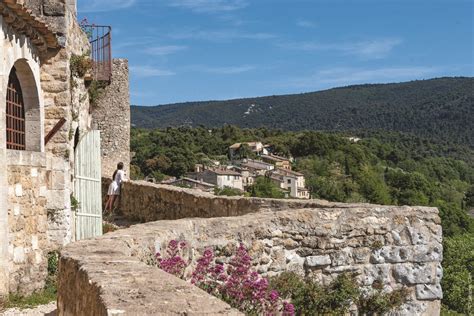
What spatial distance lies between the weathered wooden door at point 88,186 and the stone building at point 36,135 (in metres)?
0.10

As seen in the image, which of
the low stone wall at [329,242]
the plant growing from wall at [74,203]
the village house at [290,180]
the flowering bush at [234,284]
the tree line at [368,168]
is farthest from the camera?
the village house at [290,180]

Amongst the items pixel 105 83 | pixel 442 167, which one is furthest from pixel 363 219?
pixel 442 167

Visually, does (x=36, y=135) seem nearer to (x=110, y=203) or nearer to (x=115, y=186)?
(x=115, y=186)

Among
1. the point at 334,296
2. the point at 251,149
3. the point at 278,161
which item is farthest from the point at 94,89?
the point at 251,149

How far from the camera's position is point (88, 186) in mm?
11422

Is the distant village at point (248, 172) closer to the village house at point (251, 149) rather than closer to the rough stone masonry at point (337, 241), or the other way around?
the village house at point (251, 149)

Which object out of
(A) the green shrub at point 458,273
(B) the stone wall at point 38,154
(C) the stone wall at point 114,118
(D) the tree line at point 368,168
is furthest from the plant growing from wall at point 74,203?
(A) the green shrub at point 458,273

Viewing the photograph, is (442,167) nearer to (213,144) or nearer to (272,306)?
(213,144)

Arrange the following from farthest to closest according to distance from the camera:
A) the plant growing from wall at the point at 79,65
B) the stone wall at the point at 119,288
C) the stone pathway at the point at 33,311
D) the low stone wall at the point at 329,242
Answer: the plant growing from wall at the point at 79,65 < the stone pathway at the point at 33,311 < the low stone wall at the point at 329,242 < the stone wall at the point at 119,288

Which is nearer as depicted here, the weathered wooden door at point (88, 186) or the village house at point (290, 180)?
the weathered wooden door at point (88, 186)

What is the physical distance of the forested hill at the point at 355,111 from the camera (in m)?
115

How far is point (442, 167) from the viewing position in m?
81.6

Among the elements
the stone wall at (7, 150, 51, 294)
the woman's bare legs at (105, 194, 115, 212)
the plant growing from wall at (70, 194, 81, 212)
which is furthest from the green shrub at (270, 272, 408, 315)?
the woman's bare legs at (105, 194, 115, 212)

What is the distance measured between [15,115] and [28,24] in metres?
1.42
